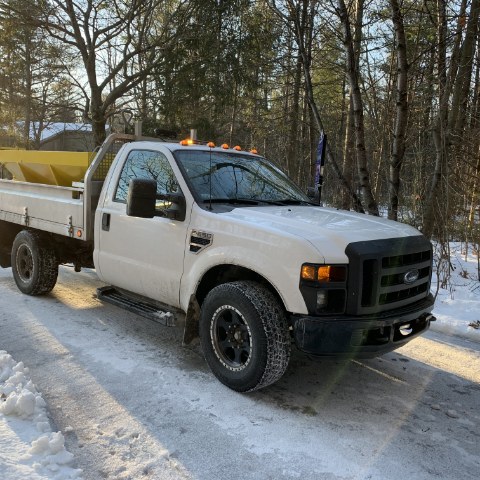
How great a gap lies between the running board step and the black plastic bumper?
4.55ft

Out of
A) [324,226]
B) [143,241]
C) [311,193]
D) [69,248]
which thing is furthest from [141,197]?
[69,248]

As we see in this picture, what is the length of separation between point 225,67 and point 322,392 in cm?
1549

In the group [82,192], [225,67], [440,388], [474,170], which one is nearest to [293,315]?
[440,388]

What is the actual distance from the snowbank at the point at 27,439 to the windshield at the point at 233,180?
6.61 ft

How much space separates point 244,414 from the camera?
3.48 metres

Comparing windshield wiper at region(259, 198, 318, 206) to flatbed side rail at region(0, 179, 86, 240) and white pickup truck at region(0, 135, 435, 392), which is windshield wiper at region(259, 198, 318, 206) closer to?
white pickup truck at region(0, 135, 435, 392)

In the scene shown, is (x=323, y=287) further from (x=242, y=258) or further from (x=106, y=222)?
(x=106, y=222)

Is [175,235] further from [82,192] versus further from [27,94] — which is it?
[27,94]

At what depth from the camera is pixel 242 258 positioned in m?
3.70

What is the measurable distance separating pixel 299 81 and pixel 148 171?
1308 centimetres

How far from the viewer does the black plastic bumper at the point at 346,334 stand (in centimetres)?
330

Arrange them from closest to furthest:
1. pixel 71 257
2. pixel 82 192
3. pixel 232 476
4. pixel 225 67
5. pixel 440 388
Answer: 1. pixel 232 476
2. pixel 440 388
3. pixel 82 192
4. pixel 71 257
5. pixel 225 67

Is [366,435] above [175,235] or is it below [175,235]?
below

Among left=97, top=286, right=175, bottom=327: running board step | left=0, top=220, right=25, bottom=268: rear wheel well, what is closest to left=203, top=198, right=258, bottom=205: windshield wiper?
left=97, top=286, right=175, bottom=327: running board step
